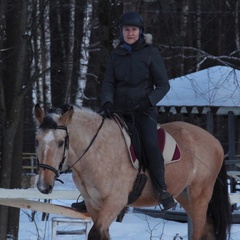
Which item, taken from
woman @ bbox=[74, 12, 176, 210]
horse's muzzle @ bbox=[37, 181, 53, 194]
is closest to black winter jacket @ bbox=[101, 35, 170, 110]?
woman @ bbox=[74, 12, 176, 210]

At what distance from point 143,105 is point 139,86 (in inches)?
8.4

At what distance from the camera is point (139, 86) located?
729cm

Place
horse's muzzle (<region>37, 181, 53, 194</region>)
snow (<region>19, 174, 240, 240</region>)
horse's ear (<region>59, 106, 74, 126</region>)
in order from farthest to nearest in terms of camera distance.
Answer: snow (<region>19, 174, 240, 240</region>)
horse's ear (<region>59, 106, 74, 126</region>)
horse's muzzle (<region>37, 181, 53, 194</region>)

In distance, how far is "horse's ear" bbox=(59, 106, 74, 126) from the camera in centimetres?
659

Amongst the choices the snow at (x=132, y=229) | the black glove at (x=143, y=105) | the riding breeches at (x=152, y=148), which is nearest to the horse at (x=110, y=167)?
the riding breeches at (x=152, y=148)

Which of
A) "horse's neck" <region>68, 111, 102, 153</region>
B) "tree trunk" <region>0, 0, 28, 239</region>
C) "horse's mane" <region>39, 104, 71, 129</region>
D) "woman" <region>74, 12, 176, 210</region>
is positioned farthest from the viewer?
"tree trunk" <region>0, 0, 28, 239</region>

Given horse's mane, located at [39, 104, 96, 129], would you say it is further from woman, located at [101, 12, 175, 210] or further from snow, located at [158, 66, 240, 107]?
snow, located at [158, 66, 240, 107]

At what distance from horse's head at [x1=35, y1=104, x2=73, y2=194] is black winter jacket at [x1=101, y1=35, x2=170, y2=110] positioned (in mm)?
742

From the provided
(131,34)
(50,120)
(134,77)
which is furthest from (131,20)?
(50,120)

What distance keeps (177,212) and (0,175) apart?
4629 millimetres

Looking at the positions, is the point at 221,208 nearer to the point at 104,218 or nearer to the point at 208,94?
the point at 104,218

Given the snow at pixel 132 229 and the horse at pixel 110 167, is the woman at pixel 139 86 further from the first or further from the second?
the snow at pixel 132 229

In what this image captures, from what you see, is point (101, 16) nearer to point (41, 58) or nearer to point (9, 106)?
point (9, 106)

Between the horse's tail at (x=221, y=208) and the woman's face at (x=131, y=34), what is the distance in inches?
79.7
